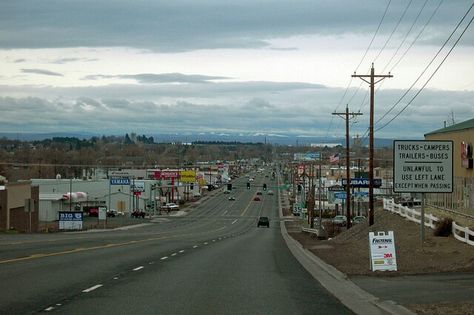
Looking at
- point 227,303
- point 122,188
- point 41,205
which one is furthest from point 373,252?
point 122,188

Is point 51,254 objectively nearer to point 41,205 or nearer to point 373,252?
point 373,252

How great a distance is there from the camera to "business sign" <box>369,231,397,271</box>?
67.3 ft

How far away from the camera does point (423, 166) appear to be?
84.8 ft

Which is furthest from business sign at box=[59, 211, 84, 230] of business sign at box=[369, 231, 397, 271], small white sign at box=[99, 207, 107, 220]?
business sign at box=[369, 231, 397, 271]

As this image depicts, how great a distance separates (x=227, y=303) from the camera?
1370 cm

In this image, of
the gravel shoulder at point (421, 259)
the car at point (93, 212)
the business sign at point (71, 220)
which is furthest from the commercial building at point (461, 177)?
the car at point (93, 212)

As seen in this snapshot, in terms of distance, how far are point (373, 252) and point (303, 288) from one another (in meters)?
4.29

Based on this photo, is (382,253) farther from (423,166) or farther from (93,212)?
(93,212)

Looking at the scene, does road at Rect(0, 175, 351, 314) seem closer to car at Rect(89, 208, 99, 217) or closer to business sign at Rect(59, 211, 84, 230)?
business sign at Rect(59, 211, 84, 230)

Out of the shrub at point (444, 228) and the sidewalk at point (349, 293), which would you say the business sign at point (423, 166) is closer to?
the sidewalk at point (349, 293)

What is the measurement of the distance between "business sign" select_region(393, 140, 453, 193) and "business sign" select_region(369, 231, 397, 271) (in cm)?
537

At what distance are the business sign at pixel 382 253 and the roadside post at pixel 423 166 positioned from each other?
5.37 m

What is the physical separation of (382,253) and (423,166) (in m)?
6.28

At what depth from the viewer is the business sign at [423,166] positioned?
83.9ft
